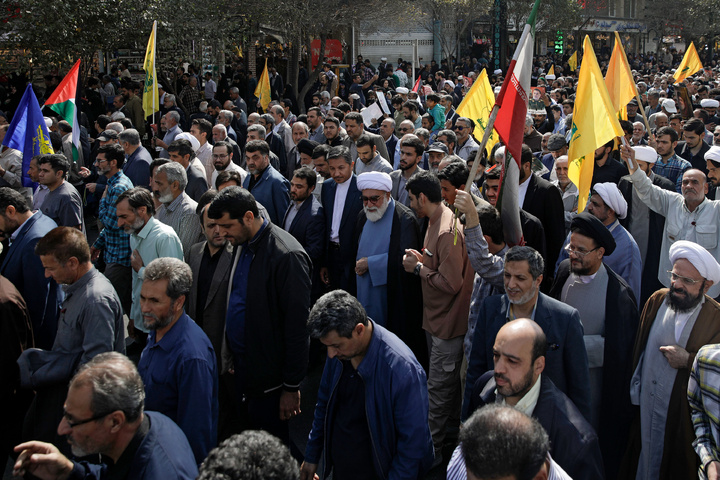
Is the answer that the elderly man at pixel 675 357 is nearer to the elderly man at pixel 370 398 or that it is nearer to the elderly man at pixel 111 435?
the elderly man at pixel 370 398

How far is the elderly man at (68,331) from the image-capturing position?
3.65 meters

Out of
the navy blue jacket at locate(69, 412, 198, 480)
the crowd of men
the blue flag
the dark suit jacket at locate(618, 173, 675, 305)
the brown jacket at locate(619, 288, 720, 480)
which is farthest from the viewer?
the blue flag

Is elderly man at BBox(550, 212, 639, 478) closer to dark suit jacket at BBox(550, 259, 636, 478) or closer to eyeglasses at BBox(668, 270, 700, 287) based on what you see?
dark suit jacket at BBox(550, 259, 636, 478)

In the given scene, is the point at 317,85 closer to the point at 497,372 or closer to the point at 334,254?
the point at 334,254

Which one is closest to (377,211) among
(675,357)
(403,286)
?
(403,286)

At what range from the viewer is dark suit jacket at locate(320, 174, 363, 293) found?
19.0 feet

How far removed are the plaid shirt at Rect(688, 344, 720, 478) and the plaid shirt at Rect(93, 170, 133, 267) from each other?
14.2ft

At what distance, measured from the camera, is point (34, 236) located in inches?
185

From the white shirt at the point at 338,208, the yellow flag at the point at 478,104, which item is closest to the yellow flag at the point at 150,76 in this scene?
the yellow flag at the point at 478,104

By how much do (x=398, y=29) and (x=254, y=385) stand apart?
35.9 meters

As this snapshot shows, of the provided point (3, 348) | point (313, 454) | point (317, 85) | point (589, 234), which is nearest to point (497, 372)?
point (313, 454)

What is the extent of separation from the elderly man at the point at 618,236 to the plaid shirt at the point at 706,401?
4.61ft

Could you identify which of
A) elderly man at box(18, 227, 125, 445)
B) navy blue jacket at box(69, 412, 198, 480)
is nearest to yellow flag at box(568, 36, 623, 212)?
elderly man at box(18, 227, 125, 445)

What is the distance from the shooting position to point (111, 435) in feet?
8.30
